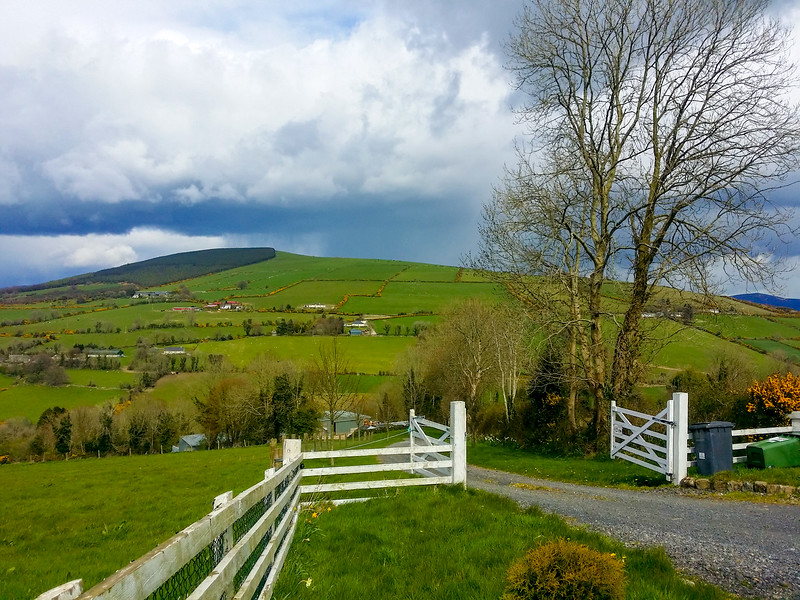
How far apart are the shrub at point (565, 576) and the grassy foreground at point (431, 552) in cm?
75

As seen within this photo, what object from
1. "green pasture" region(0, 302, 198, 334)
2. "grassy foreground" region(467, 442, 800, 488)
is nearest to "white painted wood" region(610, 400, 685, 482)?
"grassy foreground" region(467, 442, 800, 488)

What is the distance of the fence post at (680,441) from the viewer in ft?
38.9

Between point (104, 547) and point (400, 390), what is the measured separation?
50767 millimetres

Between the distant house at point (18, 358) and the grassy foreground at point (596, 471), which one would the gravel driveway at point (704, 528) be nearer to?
the grassy foreground at point (596, 471)

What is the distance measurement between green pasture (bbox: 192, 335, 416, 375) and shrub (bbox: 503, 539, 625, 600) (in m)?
58.3

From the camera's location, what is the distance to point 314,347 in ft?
232

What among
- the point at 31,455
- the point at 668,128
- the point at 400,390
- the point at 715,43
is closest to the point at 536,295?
the point at 668,128

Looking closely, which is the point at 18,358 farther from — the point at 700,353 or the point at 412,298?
the point at 700,353

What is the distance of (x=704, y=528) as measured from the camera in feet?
24.7

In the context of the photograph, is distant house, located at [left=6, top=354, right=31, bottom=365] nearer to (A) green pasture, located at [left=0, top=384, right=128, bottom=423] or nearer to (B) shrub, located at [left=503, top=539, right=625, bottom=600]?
(A) green pasture, located at [left=0, top=384, right=128, bottom=423]

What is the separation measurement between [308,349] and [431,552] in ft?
217

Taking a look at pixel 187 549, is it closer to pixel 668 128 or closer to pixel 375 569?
pixel 375 569

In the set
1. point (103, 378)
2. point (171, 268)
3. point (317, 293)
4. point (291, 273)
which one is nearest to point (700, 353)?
point (317, 293)

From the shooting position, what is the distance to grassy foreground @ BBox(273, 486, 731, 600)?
4.84 meters
